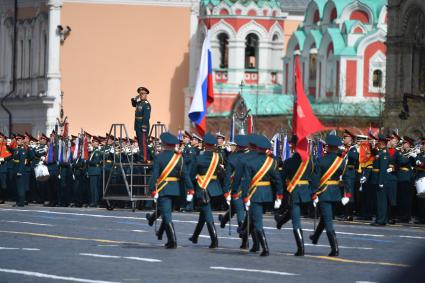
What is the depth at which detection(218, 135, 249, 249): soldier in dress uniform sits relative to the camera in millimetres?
23641

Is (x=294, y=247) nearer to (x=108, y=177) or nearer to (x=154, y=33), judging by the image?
(x=108, y=177)

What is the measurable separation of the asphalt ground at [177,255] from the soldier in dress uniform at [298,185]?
1.25 ft

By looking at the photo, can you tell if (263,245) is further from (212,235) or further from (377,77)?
(377,77)

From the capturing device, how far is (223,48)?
83625 mm

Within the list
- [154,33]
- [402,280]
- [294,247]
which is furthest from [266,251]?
[154,33]

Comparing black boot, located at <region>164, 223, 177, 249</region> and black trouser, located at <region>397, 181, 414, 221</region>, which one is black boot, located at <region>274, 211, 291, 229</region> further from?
A: black trouser, located at <region>397, 181, 414, 221</region>

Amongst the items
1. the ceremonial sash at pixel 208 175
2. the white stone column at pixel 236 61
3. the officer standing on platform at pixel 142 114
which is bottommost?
the ceremonial sash at pixel 208 175

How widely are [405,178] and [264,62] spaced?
50.8 meters

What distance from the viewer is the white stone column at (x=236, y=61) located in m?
82.3

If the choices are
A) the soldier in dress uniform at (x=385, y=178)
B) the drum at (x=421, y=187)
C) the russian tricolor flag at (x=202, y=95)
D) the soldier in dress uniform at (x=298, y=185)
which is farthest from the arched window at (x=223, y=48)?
the soldier in dress uniform at (x=298, y=185)

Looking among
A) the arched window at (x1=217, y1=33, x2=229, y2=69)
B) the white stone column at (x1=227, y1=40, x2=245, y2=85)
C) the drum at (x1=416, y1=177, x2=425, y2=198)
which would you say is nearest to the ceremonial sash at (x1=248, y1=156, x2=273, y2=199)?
the drum at (x1=416, y1=177, x2=425, y2=198)

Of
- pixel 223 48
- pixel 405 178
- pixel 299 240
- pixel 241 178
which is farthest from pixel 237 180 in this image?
pixel 223 48

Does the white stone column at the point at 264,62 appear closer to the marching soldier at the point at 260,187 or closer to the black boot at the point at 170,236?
the black boot at the point at 170,236

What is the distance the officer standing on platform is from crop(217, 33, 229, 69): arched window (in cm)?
4683
